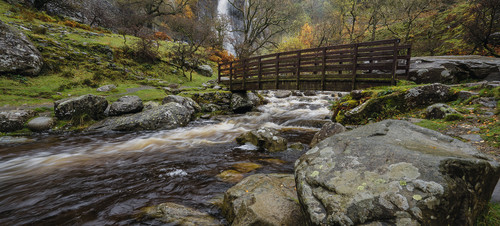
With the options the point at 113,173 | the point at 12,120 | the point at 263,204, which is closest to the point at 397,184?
the point at 263,204

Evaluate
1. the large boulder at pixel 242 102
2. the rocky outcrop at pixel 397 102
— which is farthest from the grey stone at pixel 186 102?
the rocky outcrop at pixel 397 102

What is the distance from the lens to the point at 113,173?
509 centimetres

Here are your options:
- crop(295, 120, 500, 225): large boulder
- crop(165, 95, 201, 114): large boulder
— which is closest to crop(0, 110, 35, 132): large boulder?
crop(165, 95, 201, 114): large boulder

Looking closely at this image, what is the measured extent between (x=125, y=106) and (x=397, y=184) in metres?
11.3

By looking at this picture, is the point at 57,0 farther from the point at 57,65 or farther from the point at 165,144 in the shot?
the point at 165,144

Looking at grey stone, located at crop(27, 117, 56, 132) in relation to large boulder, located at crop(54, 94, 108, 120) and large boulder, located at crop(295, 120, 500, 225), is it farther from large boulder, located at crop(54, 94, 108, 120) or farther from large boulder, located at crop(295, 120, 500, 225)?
large boulder, located at crop(295, 120, 500, 225)

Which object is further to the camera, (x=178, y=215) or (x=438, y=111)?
(x=438, y=111)

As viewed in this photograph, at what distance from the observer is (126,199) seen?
150 inches

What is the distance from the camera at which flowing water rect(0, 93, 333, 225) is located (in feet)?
11.5

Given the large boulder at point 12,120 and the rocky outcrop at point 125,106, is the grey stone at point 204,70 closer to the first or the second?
the rocky outcrop at point 125,106

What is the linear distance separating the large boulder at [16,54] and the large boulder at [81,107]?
459cm

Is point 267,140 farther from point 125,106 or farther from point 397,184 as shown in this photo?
point 125,106

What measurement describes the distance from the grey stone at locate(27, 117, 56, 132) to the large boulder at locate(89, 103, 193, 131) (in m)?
1.48

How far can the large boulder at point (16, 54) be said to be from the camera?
1011 centimetres
